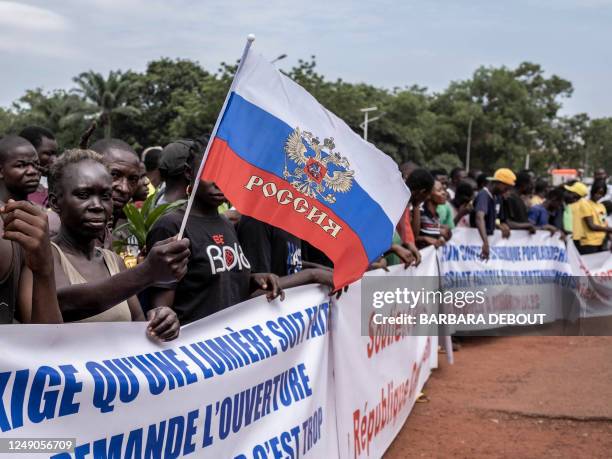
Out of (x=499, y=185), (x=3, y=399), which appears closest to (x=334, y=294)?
(x=3, y=399)

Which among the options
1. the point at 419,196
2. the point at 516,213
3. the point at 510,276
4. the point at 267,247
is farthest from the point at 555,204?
the point at 267,247

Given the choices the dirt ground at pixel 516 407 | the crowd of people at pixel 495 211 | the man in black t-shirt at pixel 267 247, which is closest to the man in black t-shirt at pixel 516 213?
the crowd of people at pixel 495 211

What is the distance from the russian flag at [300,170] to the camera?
322cm

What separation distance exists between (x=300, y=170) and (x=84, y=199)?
0.96 meters

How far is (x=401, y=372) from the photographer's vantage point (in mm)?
5969

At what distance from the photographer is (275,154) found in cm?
339

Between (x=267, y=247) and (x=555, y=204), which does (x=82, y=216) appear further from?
(x=555, y=204)

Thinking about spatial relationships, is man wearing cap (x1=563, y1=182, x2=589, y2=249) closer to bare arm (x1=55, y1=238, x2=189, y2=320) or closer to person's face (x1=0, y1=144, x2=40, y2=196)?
person's face (x1=0, y1=144, x2=40, y2=196)

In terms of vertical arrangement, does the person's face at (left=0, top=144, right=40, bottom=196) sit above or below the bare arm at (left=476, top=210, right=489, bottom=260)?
above

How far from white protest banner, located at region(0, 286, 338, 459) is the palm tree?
192 feet

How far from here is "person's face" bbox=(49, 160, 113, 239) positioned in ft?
9.75

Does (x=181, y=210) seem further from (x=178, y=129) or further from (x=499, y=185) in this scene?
(x=178, y=129)

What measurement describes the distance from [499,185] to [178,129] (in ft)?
134

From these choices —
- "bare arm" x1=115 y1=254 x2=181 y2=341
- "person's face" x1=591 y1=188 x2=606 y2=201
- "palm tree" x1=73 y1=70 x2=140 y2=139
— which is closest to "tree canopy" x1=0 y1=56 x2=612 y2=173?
"palm tree" x1=73 y1=70 x2=140 y2=139
